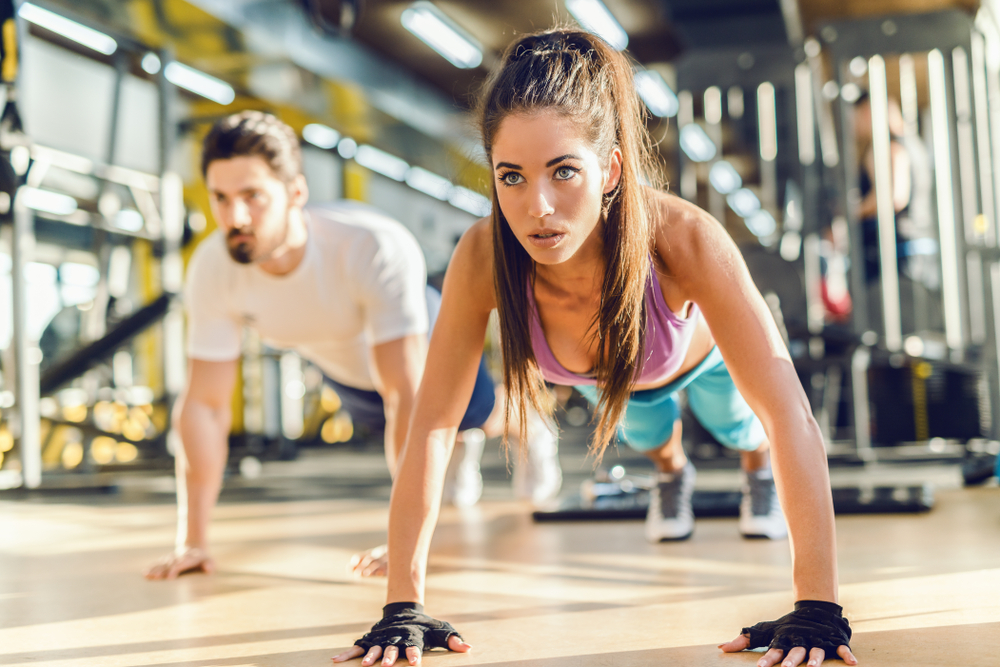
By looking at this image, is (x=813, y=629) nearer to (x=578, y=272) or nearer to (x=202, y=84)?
(x=578, y=272)

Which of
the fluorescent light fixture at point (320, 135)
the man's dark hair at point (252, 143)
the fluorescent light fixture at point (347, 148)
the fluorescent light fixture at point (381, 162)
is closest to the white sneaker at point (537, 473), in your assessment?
the man's dark hair at point (252, 143)

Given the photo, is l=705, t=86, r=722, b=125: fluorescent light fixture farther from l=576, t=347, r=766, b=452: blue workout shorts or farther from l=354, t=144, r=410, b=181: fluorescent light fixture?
l=354, t=144, r=410, b=181: fluorescent light fixture

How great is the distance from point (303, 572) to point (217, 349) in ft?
1.83

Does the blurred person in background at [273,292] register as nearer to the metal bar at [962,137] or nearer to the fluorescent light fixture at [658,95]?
the metal bar at [962,137]

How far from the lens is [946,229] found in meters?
3.52

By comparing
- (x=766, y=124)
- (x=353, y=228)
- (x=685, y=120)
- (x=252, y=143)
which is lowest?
(x=353, y=228)

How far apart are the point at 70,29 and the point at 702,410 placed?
5.18m

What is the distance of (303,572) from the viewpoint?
1.90 metres

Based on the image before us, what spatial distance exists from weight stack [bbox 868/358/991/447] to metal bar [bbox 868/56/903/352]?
0.19 metres

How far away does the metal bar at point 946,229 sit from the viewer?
11.4ft

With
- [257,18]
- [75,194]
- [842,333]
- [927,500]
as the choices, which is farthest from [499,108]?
[75,194]

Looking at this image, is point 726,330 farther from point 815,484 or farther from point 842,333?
point 842,333

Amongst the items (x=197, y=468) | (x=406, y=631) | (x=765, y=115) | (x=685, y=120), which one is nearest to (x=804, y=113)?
(x=765, y=115)

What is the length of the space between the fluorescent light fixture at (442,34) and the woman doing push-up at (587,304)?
5457 mm
